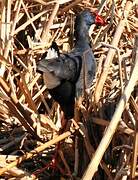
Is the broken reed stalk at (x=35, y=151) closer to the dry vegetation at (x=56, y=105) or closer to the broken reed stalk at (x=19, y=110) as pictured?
the dry vegetation at (x=56, y=105)

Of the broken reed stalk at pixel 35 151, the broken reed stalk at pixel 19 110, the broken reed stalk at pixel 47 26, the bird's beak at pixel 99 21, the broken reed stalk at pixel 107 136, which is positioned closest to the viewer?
the broken reed stalk at pixel 107 136

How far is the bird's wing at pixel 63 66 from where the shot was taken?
7.51 feet

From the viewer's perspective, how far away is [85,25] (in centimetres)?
305

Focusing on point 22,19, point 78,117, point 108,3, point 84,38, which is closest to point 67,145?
point 78,117

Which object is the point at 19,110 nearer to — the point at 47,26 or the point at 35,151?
the point at 35,151

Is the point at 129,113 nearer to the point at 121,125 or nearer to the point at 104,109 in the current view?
the point at 121,125

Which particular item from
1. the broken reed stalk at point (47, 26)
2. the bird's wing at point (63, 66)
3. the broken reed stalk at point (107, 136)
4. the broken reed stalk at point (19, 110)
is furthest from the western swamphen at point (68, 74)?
the broken reed stalk at point (107, 136)

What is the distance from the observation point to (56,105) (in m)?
2.95

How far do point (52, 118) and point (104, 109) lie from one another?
51cm

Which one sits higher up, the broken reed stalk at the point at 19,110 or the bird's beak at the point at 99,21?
the bird's beak at the point at 99,21

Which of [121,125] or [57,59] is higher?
[57,59]

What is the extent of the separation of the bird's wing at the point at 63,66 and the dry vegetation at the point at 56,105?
134 millimetres

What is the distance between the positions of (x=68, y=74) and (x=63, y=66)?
7cm

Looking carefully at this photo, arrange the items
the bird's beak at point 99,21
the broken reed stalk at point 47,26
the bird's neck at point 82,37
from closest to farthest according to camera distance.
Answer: the bird's neck at point 82,37
the broken reed stalk at point 47,26
the bird's beak at point 99,21
